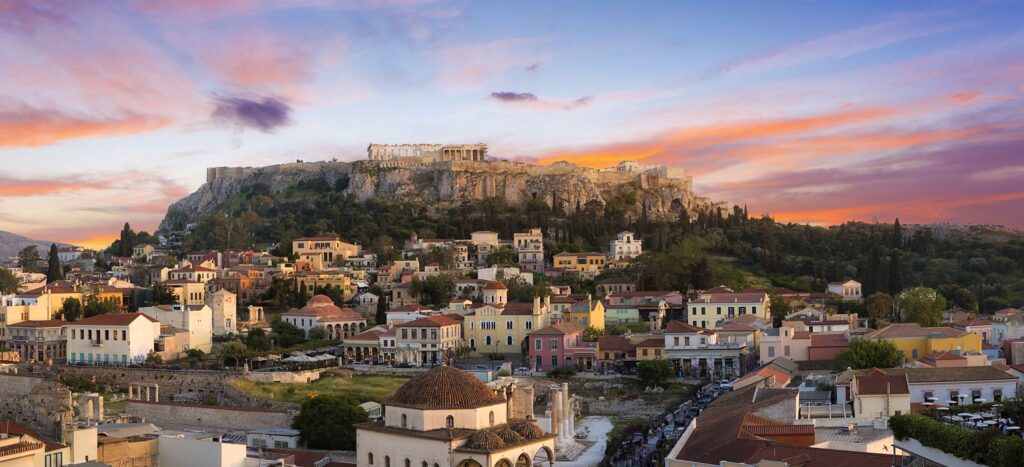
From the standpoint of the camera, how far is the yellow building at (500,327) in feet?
182

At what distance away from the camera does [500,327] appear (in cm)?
5575

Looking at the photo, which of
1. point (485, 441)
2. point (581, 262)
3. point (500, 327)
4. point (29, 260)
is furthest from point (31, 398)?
point (29, 260)

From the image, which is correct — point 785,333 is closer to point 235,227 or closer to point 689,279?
point 689,279

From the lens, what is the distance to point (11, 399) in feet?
156

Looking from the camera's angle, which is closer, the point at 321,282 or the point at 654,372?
the point at 654,372

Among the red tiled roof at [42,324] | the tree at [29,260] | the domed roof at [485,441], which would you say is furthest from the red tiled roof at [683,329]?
the tree at [29,260]

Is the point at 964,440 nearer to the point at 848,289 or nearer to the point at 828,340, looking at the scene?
the point at 828,340

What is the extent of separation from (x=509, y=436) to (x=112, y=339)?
1396 inches

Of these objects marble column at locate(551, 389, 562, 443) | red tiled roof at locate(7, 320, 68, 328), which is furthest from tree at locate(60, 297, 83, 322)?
marble column at locate(551, 389, 562, 443)

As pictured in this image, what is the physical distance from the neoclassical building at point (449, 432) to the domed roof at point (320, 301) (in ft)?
121

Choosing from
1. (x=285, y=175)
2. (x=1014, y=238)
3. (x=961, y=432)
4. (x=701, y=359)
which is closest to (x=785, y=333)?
(x=701, y=359)

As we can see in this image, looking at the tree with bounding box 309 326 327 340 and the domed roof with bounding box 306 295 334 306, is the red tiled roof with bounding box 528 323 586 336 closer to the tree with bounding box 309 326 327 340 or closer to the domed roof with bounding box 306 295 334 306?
the tree with bounding box 309 326 327 340

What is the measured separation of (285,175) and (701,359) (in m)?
70.8

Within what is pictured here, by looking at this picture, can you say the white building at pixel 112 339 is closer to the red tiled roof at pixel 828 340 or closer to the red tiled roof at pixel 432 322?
the red tiled roof at pixel 432 322
